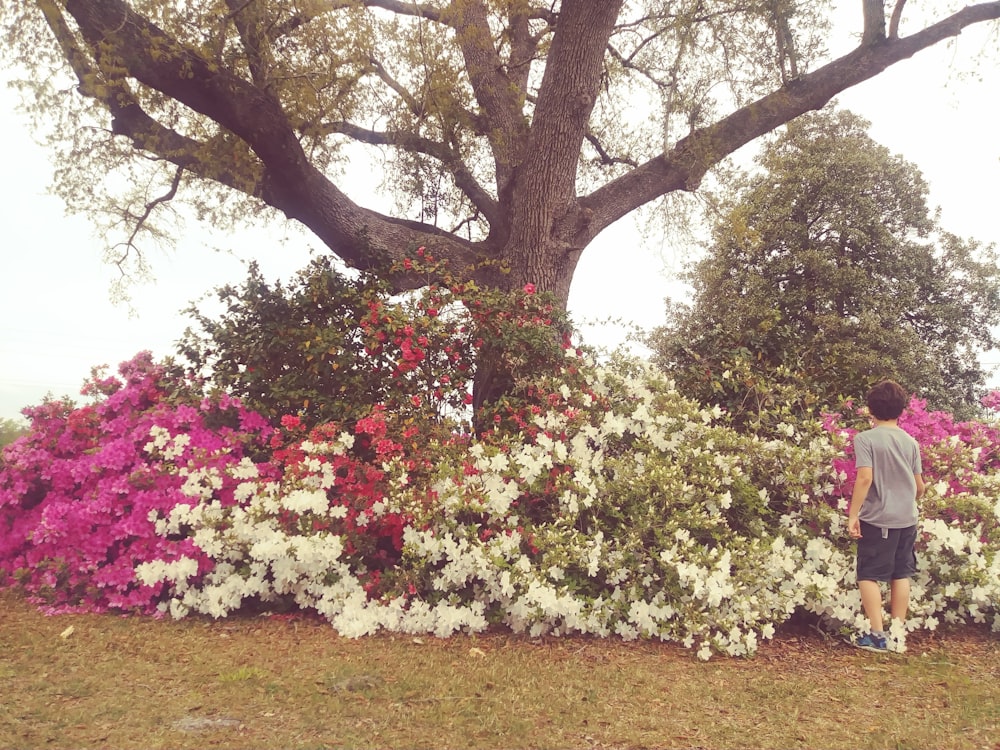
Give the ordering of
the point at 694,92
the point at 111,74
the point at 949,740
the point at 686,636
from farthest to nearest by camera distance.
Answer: the point at 694,92, the point at 111,74, the point at 686,636, the point at 949,740

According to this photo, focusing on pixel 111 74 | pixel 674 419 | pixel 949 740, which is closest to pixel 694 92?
pixel 674 419

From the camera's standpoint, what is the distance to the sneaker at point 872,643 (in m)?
4.92

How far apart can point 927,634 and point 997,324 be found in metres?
13.5

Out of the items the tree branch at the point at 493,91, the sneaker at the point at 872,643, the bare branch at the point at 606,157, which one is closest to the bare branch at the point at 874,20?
the bare branch at the point at 606,157

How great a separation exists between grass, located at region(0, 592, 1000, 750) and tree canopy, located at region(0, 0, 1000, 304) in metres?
4.89

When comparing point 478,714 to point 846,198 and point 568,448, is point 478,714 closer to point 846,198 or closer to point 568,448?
point 568,448

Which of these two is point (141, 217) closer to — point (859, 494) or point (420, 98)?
point (420, 98)

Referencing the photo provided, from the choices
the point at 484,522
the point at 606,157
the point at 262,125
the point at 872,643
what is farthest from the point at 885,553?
the point at 606,157

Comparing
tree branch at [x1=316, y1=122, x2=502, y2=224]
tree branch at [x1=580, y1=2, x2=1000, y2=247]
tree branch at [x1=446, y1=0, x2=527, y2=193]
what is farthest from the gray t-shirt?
tree branch at [x1=446, y1=0, x2=527, y2=193]

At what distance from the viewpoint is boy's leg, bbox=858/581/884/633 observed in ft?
16.1

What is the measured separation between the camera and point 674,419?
6289 millimetres

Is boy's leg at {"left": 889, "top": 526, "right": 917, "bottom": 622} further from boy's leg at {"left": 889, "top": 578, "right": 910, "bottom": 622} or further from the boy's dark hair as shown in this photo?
the boy's dark hair

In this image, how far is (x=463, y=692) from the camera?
3.94m

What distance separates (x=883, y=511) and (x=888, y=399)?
29.3 inches
